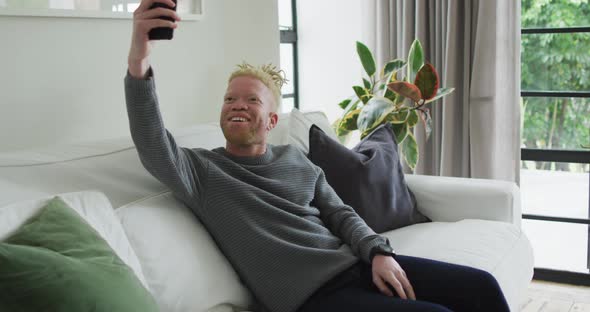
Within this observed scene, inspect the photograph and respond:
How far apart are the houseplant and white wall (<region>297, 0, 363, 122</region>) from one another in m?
0.61

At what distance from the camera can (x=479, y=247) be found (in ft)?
7.34

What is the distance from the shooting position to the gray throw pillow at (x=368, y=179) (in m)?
2.41

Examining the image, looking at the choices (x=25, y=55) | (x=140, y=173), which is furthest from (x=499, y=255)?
(x=25, y=55)

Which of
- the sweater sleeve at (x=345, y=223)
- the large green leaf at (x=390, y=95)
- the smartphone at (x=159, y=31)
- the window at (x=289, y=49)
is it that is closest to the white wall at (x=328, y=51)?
the window at (x=289, y=49)

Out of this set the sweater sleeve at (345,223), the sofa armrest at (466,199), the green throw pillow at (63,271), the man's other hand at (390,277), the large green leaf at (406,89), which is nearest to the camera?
the green throw pillow at (63,271)

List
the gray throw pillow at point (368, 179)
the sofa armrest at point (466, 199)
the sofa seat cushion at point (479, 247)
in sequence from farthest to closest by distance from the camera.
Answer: the sofa armrest at point (466, 199)
the gray throw pillow at point (368, 179)
the sofa seat cushion at point (479, 247)

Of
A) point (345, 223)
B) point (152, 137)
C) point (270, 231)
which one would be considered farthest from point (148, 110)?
point (345, 223)

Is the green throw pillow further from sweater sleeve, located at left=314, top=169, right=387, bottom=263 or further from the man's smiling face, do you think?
sweater sleeve, located at left=314, top=169, right=387, bottom=263

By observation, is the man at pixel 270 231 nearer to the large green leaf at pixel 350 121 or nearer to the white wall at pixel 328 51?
the large green leaf at pixel 350 121

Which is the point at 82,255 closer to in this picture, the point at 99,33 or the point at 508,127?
the point at 99,33

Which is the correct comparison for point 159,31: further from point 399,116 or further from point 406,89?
point 399,116

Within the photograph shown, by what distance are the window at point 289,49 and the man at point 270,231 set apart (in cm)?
213

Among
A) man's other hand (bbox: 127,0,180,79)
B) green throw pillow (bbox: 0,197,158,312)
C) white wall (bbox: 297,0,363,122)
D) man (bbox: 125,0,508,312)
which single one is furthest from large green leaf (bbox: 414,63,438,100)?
green throw pillow (bbox: 0,197,158,312)

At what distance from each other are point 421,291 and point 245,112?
0.66 m
